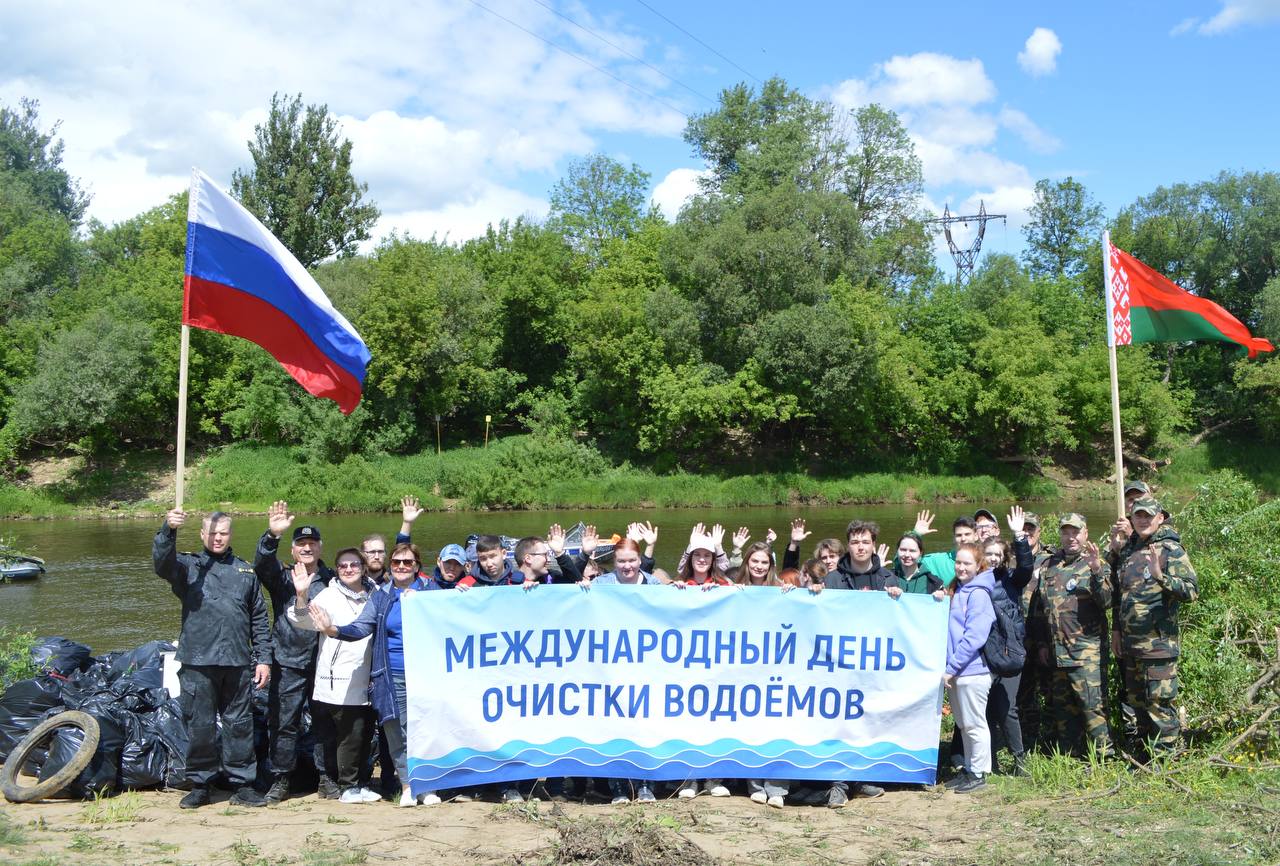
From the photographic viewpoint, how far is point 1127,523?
725 centimetres

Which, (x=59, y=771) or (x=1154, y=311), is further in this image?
(x=1154, y=311)

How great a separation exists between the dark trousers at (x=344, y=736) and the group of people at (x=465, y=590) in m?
0.01

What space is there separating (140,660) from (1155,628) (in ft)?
25.0

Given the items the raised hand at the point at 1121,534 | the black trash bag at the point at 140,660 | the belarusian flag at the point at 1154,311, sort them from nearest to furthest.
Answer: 1. the raised hand at the point at 1121,534
2. the black trash bag at the point at 140,660
3. the belarusian flag at the point at 1154,311

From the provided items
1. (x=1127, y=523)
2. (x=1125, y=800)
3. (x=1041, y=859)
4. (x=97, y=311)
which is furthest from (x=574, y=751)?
(x=97, y=311)

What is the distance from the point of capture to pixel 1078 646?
6.98m

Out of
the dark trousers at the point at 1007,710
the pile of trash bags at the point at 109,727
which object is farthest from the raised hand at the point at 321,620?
the dark trousers at the point at 1007,710

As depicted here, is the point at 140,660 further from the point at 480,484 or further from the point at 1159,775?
the point at 480,484

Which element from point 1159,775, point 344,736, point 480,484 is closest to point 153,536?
point 480,484

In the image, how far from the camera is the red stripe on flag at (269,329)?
7668 millimetres

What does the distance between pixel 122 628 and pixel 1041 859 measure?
48.0 ft

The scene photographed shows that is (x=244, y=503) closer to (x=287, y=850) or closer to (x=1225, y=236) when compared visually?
(x=287, y=850)

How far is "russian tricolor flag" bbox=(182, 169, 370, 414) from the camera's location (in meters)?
7.64

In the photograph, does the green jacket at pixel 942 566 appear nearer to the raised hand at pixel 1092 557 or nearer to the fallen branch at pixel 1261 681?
the raised hand at pixel 1092 557
